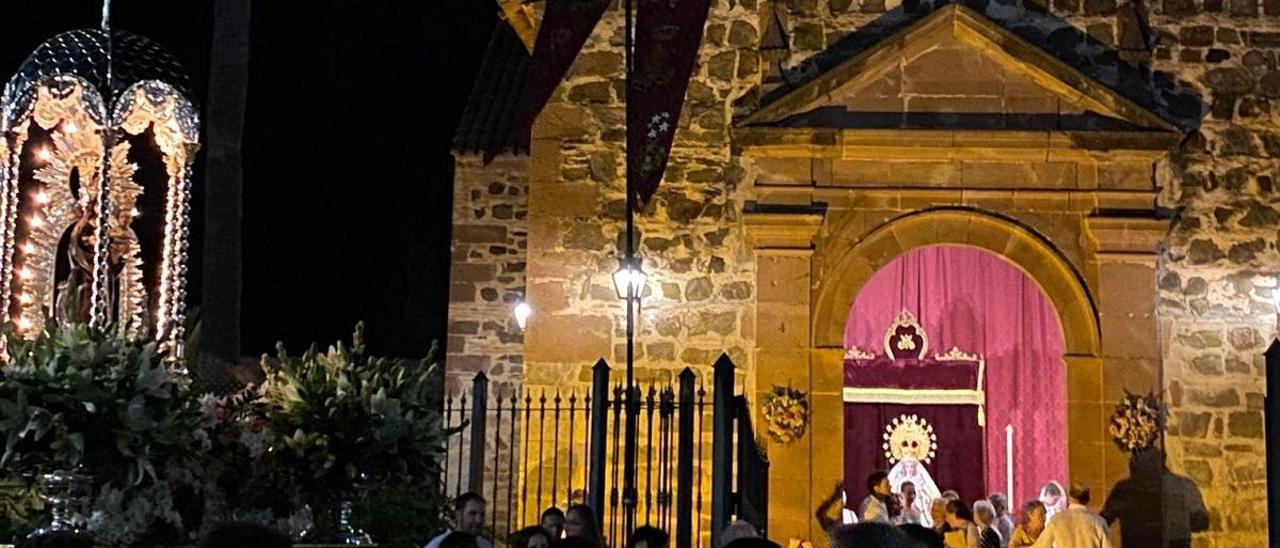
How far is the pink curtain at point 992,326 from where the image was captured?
15234 millimetres

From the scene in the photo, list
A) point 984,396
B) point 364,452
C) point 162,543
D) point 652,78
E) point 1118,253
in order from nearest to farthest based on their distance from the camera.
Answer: point 162,543, point 364,452, point 652,78, point 1118,253, point 984,396

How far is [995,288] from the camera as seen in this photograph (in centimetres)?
1555

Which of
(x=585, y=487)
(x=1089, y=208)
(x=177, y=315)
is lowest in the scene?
(x=585, y=487)

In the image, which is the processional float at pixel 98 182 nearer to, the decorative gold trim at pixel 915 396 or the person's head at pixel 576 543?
the person's head at pixel 576 543

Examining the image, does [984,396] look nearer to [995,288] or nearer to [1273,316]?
[995,288]

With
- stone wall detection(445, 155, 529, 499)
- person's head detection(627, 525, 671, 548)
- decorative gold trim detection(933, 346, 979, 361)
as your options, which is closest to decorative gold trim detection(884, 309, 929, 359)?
decorative gold trim detection(933, 346, 979, 361)

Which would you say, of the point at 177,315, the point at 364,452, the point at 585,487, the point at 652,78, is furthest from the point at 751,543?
the point at 585,487

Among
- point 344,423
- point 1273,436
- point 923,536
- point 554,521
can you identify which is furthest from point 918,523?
point 554,521

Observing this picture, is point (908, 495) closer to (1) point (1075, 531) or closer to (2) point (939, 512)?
(2) point (939, 512)

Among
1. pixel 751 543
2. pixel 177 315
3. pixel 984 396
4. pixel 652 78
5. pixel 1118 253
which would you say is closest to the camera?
pixel 751 543

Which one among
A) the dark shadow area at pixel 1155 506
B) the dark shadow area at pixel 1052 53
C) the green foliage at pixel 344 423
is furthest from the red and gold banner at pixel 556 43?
the green foliage at pixel 344 423

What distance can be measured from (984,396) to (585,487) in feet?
12.7

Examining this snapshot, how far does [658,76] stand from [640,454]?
12.2ft

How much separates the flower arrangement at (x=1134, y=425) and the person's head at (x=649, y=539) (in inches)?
236
